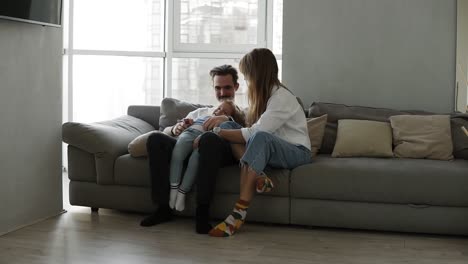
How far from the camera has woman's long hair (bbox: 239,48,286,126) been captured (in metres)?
4.09

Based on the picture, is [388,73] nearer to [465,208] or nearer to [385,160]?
[385,160]

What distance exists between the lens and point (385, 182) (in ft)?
12.8

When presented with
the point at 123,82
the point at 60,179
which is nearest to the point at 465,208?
the point at 60,179

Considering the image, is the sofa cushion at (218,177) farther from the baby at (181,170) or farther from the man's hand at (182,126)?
the man's hand at (182,126)

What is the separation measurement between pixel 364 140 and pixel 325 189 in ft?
1.87

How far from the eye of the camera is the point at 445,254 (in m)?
3.52

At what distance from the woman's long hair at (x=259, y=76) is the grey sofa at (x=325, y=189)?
433 millimetres

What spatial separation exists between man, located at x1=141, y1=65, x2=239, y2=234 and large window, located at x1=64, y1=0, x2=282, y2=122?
5.50 ft

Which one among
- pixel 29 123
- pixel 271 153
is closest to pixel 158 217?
pixel 271 153

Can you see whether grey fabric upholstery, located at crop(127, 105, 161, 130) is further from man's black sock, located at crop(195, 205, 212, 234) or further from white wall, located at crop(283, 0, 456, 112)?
man's black sock, located at crop(195, 205, 212, 234)

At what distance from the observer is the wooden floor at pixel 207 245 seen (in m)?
3.37

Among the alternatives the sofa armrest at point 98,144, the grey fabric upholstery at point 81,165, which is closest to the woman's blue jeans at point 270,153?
the sofa armrest at point 98,144

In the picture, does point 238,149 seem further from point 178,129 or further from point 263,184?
point 178,129

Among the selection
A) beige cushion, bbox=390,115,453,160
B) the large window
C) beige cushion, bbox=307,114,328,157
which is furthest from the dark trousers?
the large window
